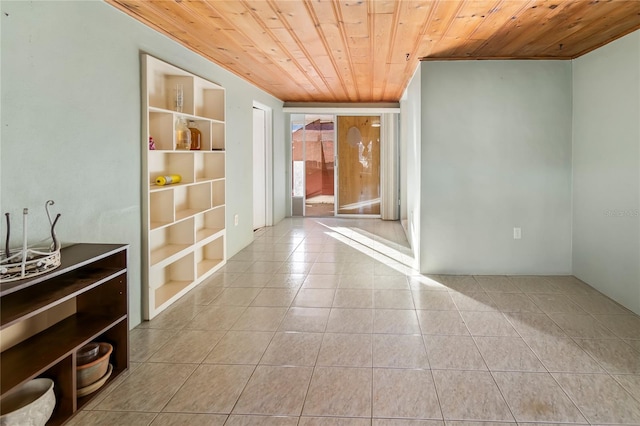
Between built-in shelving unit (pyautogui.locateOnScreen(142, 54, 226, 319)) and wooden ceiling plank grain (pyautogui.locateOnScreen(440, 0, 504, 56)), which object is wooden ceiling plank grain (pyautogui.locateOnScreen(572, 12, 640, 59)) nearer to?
wooden ceiling plank grain (pyautogui.locateOnScreen(440, 0, 504, 56))

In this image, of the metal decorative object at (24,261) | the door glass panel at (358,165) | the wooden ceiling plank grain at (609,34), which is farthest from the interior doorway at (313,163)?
the metal decorative object at (24,261)

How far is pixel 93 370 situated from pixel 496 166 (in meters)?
3.84

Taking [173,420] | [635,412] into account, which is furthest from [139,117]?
[635,412]

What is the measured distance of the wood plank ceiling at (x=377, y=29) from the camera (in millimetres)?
2711

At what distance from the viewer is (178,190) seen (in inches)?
163

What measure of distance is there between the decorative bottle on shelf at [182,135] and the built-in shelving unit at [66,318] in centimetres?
162

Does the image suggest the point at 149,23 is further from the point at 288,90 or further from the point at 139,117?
the point at 288,90

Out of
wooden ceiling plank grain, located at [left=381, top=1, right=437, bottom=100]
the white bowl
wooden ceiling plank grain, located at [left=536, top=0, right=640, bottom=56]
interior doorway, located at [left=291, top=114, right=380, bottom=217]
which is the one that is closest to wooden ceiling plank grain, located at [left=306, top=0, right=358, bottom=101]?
wooden ceiling plank grain, located at [left=381, top=1, right=437, bottom=100]

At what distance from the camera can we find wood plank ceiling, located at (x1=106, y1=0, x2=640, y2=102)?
271cm

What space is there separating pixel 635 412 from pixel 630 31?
2.75 meters

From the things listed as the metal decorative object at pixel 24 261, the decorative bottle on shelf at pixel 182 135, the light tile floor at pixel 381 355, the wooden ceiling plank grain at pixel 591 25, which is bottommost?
the light tile floor at pixel 381 355

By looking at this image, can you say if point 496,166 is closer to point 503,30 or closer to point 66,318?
point 503,30

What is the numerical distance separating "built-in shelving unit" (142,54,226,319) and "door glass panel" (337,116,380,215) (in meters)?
4.24

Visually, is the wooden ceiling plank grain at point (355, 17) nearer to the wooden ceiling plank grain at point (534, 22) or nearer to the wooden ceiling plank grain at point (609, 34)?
the wooden ceiling plank grain at point (534, 22)
